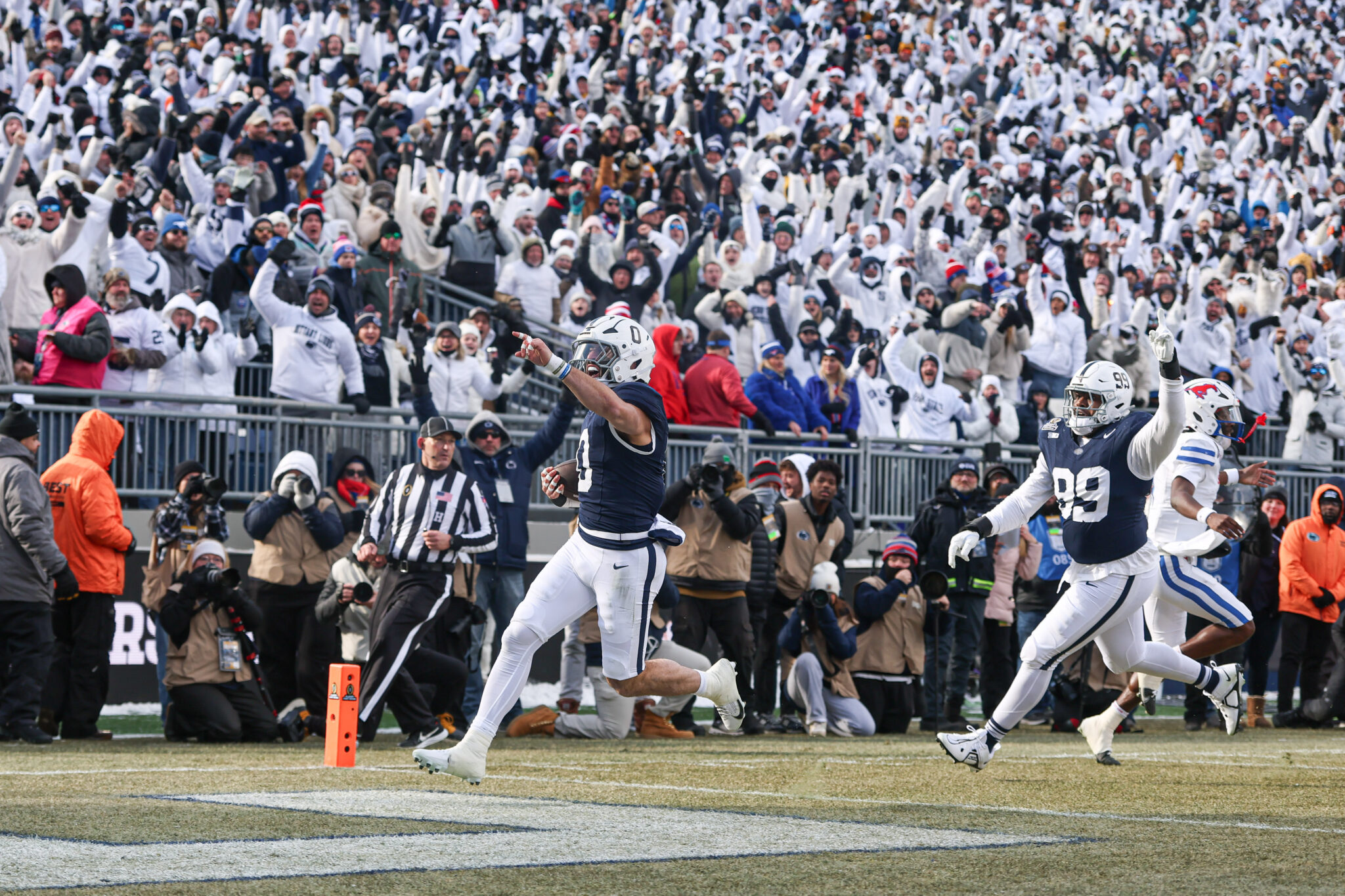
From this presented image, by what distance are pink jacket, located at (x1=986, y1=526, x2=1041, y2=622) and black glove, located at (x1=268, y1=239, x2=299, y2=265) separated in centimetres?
610

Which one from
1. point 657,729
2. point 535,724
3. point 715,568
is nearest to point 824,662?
point 715,568

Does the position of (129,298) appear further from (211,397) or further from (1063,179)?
(1063,179)

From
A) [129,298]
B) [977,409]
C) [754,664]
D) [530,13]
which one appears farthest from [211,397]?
[530,13]

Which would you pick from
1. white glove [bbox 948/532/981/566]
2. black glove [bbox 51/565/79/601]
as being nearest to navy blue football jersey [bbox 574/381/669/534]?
white glove [bbox 948/532/981/566]

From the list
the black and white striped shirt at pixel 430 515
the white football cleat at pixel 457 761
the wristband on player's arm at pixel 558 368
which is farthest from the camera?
the black and white striped shirt at pixel 430 515

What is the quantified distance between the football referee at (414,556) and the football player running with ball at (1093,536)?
339 centimetres

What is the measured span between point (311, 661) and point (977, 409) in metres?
8.35

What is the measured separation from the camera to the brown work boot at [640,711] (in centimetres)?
1238

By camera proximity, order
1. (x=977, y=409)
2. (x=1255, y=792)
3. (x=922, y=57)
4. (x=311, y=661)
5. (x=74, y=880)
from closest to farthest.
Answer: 1. (x=74, y=880)
2. (x=1255, y=792)
3. (x=311, y=661)
4. (x=977, y=409)
5. (x=922, y=57)

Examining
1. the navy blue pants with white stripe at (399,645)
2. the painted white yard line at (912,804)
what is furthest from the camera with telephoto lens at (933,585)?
the painted white yard line at (912,804)

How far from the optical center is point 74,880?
4.79 m

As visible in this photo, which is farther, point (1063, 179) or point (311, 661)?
point (1063, 179)

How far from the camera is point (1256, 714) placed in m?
14.6

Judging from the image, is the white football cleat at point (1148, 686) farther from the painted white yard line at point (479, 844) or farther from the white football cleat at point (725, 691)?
the painted white yard line at point (479, 844)
